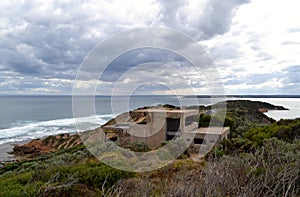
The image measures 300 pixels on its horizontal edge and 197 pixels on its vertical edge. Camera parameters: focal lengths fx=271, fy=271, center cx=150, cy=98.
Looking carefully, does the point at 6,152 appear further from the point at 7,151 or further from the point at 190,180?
the point at 190,180

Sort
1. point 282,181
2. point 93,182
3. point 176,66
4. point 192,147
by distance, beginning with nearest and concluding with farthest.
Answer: point 282,181 < point 93,182 < point 176,66 < point 192,147

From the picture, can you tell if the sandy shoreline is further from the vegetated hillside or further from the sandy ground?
the vegetated hillside

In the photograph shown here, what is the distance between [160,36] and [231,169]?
15.7 ft

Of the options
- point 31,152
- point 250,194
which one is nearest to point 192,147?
point 250,194

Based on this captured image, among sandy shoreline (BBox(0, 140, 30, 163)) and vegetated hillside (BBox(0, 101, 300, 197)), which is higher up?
vegetated hillside (BBox(0, 101, 300, 197))

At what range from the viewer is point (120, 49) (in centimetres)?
762

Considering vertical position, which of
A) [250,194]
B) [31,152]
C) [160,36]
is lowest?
[31,152]

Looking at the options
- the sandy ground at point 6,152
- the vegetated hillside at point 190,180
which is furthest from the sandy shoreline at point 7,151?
the vegetated hillside at point 190,180

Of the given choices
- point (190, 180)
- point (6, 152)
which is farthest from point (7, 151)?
point (190, 180)

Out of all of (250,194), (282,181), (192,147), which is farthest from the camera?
(192,147)

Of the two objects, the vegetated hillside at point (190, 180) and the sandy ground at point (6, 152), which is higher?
the vegetated hillside at point (190, 180)

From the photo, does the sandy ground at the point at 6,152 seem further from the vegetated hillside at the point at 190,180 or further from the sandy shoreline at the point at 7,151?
the vegetated hillside at the point at 190,180

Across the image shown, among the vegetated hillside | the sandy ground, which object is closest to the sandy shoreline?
the sandy ground

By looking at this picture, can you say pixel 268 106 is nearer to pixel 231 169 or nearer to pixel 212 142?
pixel 212 142
